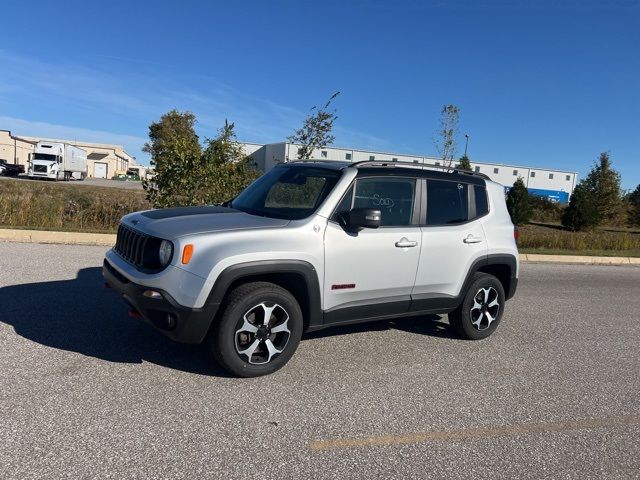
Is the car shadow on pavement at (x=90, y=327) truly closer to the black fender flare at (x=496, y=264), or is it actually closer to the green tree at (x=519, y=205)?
the black fender flare at (x=496, y=264)

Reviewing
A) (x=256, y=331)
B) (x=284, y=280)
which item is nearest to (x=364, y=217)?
(x=284, y=280)

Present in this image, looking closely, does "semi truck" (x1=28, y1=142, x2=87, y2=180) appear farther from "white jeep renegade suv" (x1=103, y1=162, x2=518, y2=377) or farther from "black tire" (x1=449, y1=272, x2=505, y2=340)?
"black tire" (x1=449, y1=272, x2=505, y2=340)

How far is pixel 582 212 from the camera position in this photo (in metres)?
28.1

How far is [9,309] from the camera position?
565 centimetres

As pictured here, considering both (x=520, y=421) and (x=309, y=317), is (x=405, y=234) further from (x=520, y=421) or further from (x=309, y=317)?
(x=520, y=421)

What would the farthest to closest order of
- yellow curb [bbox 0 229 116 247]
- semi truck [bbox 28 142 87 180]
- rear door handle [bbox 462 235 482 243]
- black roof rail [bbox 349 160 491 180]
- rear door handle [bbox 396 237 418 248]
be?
semi truck [bbox 28 142 87 180] < yellow curb [bbox 0 229 116 247] < rear door handle [bbox 462 235 482 243] < black roof rail [bbox 349 160 491 180] < rear door handle [bbox 396 237 418 248]

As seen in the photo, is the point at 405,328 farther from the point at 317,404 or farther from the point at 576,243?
the point at 576,243

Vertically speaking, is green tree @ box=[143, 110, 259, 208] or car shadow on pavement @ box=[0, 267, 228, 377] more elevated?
green tree @ box=[143, 110, 259, 208]

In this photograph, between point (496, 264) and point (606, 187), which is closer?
point (496, 264)

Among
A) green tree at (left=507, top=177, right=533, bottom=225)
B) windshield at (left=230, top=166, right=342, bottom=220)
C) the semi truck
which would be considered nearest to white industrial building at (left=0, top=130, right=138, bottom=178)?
the semi truck

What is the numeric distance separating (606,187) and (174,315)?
3526 cm

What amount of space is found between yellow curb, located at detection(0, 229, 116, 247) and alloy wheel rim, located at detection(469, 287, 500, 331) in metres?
7.99

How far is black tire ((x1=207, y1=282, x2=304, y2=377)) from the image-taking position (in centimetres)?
409

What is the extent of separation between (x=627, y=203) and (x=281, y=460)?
1575 inches
